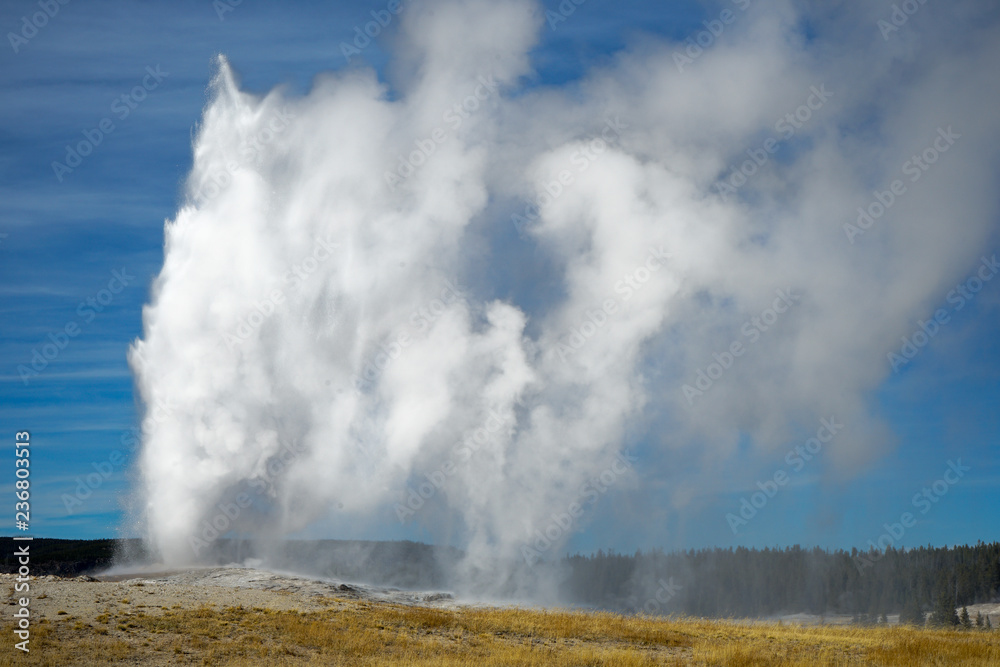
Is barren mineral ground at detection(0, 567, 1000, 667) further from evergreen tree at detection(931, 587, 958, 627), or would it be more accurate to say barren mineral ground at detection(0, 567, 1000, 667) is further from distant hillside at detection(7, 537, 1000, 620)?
evergreen tree at detection(931, 587, 958, 627)

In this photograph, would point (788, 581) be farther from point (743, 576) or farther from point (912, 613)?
point (912, 613)

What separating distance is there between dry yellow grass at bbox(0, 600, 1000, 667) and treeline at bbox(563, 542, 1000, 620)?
56.9 metres

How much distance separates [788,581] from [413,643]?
9961 centimetres

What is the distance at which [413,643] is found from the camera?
3012cm

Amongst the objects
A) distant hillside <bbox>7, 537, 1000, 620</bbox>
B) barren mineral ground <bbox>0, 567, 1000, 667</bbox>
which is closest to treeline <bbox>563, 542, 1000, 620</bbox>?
distant hillside <bbox>7, 537, 1000, 620</bbox>

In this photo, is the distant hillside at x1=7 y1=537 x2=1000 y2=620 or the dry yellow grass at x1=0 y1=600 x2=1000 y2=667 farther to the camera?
the distant hillside at x1=7 y1=537 x2=1000 y2=620

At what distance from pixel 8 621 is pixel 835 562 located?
118883 millimetres

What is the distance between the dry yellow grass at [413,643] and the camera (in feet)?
84.9

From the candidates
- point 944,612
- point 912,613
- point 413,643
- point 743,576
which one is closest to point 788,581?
point 743,576

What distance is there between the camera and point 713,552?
399 ft

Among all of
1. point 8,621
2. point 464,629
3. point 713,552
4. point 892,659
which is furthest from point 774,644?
point 713,552

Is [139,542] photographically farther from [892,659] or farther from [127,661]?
[892,659]

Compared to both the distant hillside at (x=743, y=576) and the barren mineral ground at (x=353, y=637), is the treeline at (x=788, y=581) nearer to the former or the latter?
the distant hillside at (x=743, y=576)

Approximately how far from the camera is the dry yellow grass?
25891 mm
